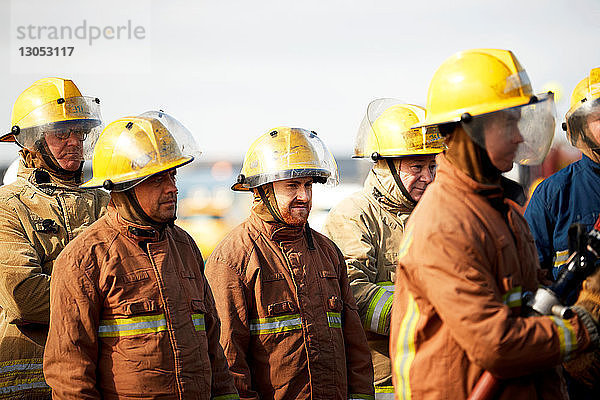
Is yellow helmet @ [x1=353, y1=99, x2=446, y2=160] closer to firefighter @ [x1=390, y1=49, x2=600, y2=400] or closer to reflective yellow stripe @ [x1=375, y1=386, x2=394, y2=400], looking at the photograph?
reflective yellow stripe @ [x1=375, y1=386, x2=394, y2=400]

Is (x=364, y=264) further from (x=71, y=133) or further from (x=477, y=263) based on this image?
(x=477, y=263)

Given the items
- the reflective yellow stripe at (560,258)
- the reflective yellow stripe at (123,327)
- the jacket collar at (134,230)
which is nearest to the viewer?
the reflective yellow stripe at (123,327)

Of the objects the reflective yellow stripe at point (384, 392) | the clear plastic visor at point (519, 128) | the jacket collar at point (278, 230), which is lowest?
the reflective yellow stripe at point (384, 392)

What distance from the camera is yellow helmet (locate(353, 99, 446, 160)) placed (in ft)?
17.5

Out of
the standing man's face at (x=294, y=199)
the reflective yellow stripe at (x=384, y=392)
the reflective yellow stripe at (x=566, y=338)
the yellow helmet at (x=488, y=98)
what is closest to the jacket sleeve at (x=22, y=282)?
the standing man's face at (x=294, y=199)

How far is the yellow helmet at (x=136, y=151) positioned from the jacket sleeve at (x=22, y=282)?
2.91ft

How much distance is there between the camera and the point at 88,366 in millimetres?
3619

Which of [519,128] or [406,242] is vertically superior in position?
[519,128]

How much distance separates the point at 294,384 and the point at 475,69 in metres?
2.10

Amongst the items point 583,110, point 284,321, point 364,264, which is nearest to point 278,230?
point 284,321

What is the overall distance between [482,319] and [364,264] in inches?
93.5

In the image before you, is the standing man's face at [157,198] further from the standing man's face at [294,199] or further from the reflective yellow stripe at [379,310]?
the reflective yellow stripe at [379,310]

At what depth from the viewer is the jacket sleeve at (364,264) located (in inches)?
196

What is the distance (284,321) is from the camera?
4.47 m
